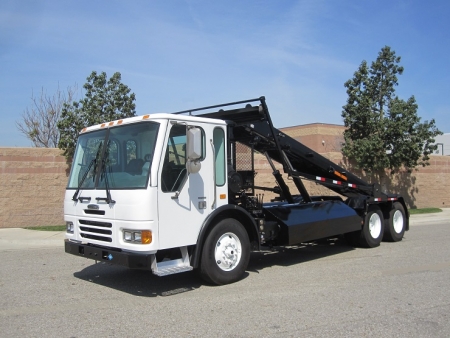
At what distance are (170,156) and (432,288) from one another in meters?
4.52

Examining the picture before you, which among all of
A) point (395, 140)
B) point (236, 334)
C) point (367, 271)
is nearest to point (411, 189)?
point (395, 140)

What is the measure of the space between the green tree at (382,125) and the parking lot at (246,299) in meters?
10.2

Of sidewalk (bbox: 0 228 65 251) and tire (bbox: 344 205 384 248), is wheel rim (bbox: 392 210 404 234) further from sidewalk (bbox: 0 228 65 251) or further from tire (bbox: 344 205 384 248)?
sidewalk (bbox: 0 228 65 251)

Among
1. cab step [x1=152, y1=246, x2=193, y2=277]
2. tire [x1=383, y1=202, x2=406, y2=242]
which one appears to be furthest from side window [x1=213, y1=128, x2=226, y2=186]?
tire [x1=383, y1=202, x2=406, y2=242]

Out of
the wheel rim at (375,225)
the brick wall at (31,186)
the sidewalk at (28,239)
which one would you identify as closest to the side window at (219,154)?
the wheel rim at (375,225)

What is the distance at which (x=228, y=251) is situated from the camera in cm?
727

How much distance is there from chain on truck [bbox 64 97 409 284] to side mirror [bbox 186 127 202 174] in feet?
0.05

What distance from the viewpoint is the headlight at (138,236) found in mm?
6281

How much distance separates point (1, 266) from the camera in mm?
9305

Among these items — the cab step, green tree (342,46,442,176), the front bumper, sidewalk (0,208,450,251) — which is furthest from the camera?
green tree (342,46,442,176)

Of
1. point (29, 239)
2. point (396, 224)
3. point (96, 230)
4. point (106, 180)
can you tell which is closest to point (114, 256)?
point (96, 230)

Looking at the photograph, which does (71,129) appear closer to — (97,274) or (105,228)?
(97,274)

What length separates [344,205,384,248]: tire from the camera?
35.8ft

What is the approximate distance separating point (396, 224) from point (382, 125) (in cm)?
836
